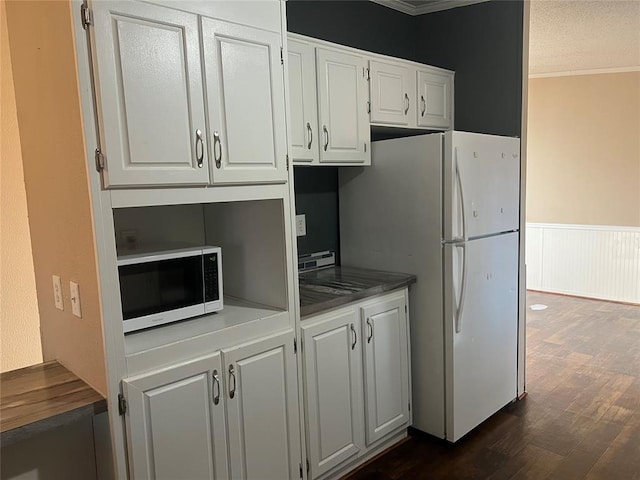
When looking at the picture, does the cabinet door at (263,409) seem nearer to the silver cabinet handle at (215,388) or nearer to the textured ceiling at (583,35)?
the silver cabinet handle at (215,388)

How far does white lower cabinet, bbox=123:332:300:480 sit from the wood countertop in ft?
0.47

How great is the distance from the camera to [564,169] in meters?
6.02

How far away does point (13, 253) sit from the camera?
6.66ft

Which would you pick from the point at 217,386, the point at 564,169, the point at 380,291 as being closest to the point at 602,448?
the point at 380,291

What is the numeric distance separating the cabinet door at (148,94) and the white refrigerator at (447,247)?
4.37 feet

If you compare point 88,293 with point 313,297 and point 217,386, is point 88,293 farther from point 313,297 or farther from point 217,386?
point 313,297

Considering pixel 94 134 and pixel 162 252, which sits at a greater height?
pixel 94 134

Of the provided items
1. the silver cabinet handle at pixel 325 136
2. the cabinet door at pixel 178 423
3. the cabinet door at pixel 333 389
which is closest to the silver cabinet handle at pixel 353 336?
the cabinet door at pixel 333 389

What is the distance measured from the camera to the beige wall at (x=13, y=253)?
6.37ft

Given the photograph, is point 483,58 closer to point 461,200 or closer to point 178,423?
point 461,200

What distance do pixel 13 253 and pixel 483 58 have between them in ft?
9.58

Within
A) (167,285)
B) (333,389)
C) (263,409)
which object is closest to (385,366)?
(333,389)

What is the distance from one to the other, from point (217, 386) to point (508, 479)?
1603 mm

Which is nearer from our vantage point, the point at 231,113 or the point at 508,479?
the point at 231,113
